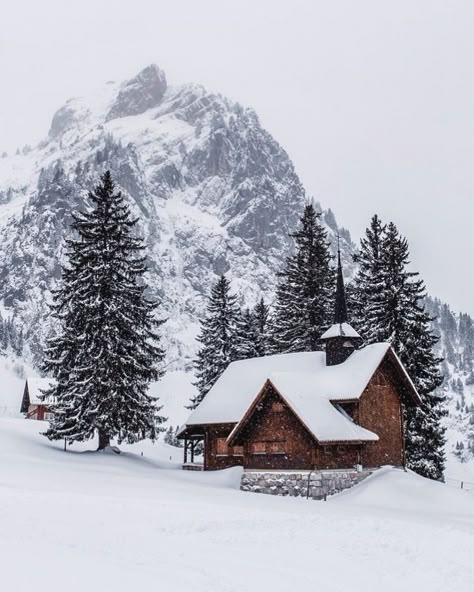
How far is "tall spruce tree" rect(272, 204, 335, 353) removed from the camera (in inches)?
1778

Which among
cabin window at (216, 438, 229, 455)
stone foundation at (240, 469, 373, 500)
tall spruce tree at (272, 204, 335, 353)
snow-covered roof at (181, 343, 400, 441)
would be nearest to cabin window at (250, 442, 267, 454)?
stone foundation at (240, 469, 373, 500)

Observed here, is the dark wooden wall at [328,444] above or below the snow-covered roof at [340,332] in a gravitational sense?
below

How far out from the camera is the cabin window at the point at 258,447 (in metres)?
32.2

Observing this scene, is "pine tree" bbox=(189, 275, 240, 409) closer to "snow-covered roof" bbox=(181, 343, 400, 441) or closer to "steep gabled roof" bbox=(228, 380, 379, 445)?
"snow-covered roof" bbox=(181, 343, 400, 441)

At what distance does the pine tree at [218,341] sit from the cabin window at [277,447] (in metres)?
17.2

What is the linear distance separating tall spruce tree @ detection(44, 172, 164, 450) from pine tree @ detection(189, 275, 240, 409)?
11.3 meters

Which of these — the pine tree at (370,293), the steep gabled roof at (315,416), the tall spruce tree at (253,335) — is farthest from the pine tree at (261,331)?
the steep gabled roof at (315,416)

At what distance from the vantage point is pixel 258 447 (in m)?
32.5

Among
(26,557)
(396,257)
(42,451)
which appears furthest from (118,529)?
(396,257)

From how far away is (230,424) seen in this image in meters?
35.7

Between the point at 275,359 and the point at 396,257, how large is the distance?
996 cm

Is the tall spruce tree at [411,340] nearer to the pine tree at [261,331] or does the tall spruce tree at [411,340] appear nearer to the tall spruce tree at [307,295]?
the tall spruce tree at [307,295]

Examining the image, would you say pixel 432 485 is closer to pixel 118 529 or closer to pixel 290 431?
pixel 290 431

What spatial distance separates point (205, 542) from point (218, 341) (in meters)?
32.2
